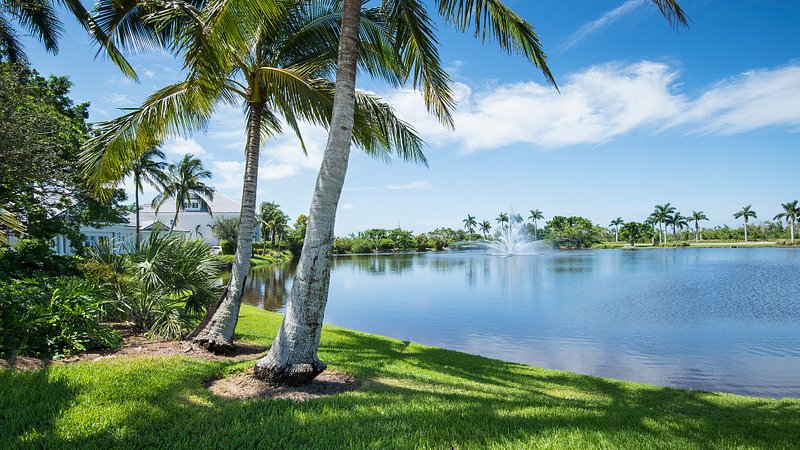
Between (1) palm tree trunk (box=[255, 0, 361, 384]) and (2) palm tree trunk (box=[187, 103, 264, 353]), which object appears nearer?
(1) palm tree trunk (box=[255, 0, 361, 384])

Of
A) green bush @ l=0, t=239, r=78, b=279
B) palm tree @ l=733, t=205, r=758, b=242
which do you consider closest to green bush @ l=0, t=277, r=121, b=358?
green bush @ l=0, t=239, r=78, b=279

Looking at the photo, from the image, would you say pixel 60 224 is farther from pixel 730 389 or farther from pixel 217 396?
pixel 730 389

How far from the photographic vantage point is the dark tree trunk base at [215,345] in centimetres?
727

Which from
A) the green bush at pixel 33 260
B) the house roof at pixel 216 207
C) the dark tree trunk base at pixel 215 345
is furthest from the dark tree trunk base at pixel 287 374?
the house roof at pixel 216 207

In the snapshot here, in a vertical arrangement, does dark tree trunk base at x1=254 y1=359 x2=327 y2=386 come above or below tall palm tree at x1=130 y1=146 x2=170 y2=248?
below

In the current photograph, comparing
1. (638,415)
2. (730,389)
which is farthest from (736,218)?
(638,415)

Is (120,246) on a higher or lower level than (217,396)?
higher

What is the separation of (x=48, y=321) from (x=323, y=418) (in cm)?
465

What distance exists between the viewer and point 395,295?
27.0 meters

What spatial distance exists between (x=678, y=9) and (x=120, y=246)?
1124 centimetres

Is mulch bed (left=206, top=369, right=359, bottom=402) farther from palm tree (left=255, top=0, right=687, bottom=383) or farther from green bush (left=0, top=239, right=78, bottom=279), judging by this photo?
green bush (left=0, top=239, right=78, bottom=279)

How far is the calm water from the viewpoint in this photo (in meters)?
11.8

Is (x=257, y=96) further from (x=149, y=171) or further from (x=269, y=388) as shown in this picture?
(x=149, y=171)

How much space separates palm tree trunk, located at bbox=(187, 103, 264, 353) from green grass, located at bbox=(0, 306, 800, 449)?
1.20 meters
